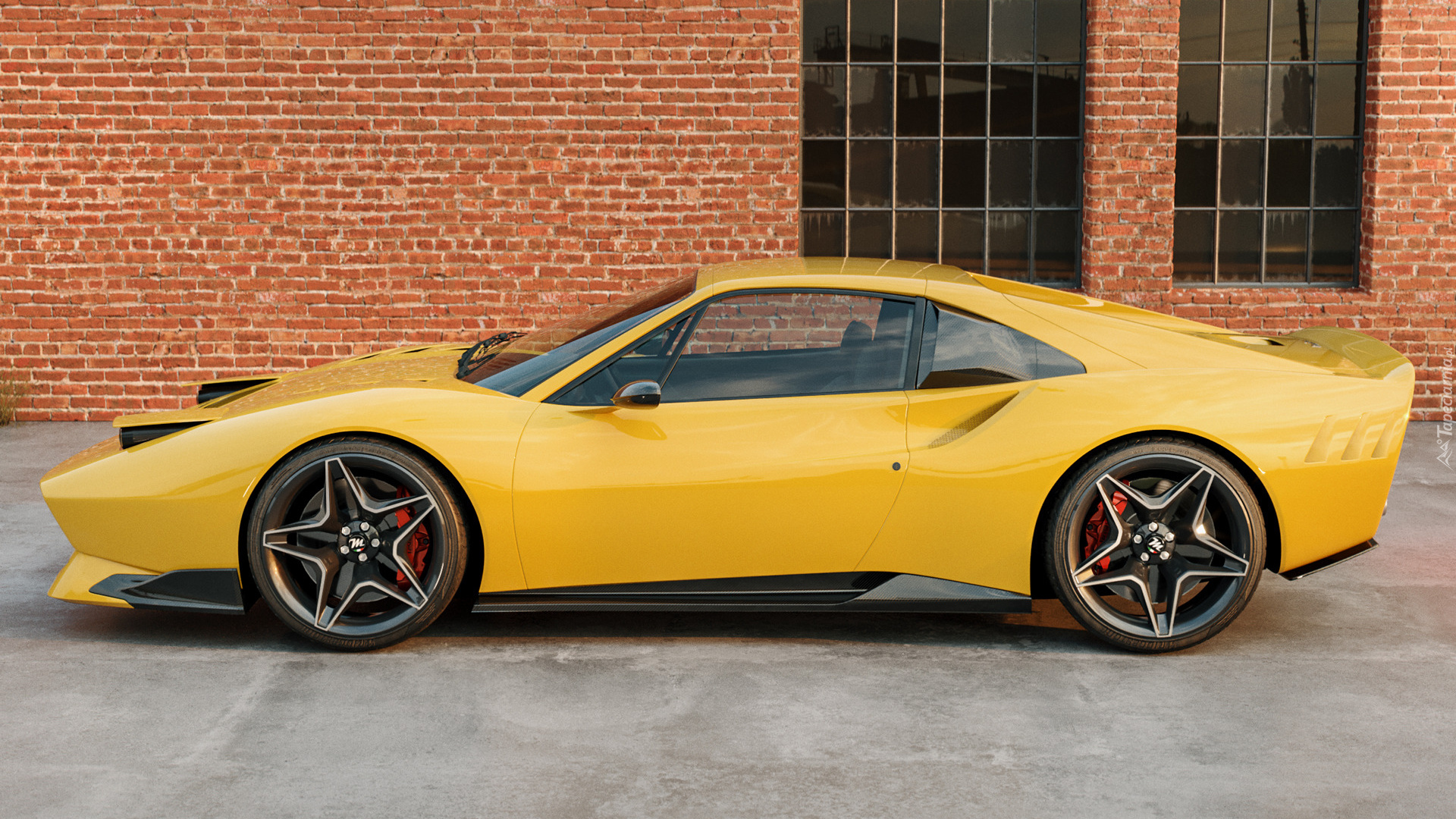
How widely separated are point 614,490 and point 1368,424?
2.65m

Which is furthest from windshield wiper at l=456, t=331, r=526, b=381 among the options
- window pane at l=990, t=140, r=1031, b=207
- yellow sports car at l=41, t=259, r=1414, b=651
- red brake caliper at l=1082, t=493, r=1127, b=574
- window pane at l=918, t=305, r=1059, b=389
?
window pane at l=990, t=140, r=1031, b=207

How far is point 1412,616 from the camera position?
491 centimetres

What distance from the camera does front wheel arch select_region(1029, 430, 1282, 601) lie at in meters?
4.43

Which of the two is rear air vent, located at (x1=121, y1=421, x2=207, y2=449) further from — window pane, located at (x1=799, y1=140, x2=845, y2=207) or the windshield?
window pane, located at (x1=799, y1=140, x2=845, y2=207)

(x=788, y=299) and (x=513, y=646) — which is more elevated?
(x=788, y=299)

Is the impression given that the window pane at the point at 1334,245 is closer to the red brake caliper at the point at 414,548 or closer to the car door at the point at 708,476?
the car door at the point at 708,476

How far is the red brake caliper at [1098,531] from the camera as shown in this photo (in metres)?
4.46

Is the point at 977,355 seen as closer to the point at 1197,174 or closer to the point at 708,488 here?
the point at 708,488

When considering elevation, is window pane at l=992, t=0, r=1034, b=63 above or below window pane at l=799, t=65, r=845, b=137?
above

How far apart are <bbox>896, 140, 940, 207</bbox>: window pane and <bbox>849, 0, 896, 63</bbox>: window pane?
649 millimetres

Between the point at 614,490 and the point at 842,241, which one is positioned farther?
the point at 842,241

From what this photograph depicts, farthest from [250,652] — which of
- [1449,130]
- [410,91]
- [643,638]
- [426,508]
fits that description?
[1449,130]

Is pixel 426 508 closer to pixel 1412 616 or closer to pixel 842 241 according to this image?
pixel 1412 616

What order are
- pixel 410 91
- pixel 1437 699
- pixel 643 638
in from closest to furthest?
pixel 1437 699 → pixel 643 638 → pixel 410 91
